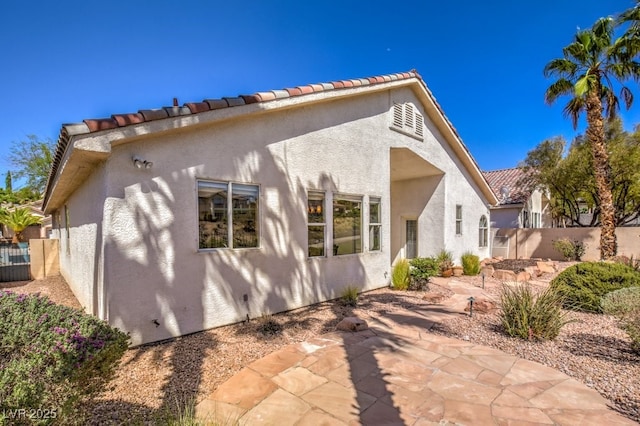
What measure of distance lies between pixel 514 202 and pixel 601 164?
681 cm

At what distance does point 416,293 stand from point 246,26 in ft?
35.6

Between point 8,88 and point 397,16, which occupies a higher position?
point 397,16

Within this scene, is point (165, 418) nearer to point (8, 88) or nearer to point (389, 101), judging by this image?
point (389, 101)

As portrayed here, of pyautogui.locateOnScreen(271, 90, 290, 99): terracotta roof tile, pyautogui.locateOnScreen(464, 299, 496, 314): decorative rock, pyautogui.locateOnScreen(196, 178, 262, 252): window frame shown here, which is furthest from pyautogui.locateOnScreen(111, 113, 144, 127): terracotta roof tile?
pyautogui.locateOnScreen(464, 299, 496, 314): decorative rock

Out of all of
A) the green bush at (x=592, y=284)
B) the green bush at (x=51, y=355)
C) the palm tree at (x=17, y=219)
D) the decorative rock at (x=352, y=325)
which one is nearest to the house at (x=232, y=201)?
the green bush at (x=51, y=355)

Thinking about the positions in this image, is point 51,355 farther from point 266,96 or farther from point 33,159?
point 33,159

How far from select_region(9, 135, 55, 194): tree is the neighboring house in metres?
44.0

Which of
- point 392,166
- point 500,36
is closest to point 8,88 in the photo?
point 392,166

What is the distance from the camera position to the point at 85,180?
7.08 metres

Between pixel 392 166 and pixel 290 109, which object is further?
pixel 392 166

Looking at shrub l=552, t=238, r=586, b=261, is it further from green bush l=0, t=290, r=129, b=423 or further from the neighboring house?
green bush l=0, t=290, r=129, b=423

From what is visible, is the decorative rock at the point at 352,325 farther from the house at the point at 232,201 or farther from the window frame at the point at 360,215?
the window frame at the point at 360,215

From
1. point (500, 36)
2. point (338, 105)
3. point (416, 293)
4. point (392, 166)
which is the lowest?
point (416, 293)

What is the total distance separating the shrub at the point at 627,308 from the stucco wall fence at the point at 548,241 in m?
13.9
